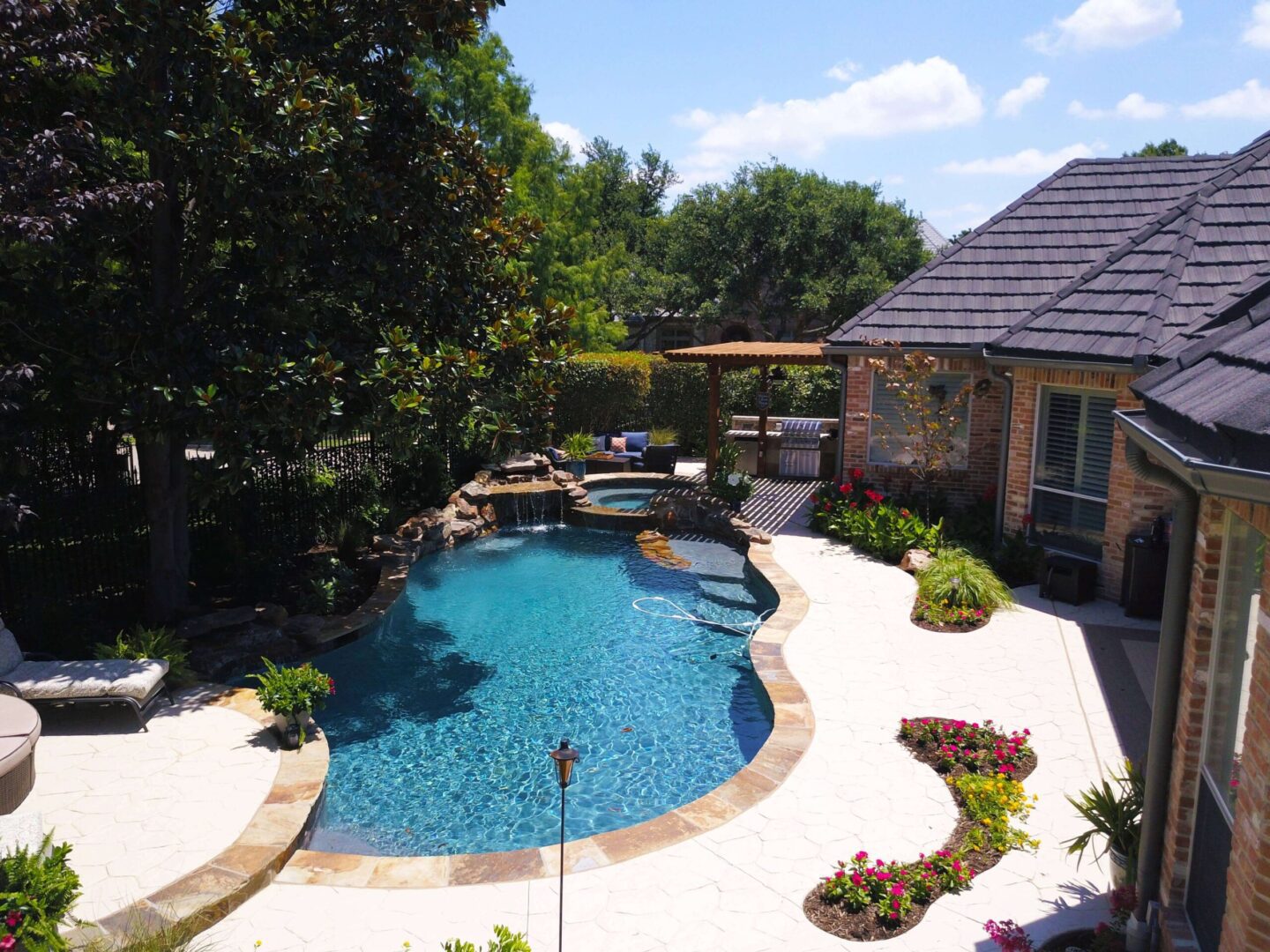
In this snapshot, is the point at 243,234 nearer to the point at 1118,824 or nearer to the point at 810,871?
the point at 810,871

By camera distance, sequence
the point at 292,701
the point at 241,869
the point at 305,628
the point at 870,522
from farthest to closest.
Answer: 1. the point at 870,522
2. the point at 305,628
3. the point at 292,701
4. the point at 241,869

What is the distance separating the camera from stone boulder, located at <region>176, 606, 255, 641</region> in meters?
10.0

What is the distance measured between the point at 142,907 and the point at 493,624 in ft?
21.8

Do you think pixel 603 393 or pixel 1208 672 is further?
pixel 603 393

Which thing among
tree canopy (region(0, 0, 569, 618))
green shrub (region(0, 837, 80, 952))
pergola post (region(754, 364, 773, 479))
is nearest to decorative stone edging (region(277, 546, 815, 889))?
green shrub (region(0, 837, 80, 952))

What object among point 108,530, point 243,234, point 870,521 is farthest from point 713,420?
point 108,530

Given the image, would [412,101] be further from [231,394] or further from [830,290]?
[830,290]

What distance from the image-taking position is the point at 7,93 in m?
7.94

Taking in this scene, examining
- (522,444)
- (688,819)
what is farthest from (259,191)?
(688,819)

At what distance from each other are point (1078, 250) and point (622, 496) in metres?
10.1

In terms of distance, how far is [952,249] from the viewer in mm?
15852

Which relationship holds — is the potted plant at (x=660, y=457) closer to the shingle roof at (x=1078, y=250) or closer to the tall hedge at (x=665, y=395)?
the tall hedge at (x=665, y=395)

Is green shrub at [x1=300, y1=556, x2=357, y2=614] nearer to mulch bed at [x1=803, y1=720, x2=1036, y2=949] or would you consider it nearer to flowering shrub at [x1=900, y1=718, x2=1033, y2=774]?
flowering shrub at [x1=900, y1=718, x2=1033, y2=774]

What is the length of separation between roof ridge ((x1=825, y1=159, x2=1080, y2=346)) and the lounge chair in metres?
11.5
